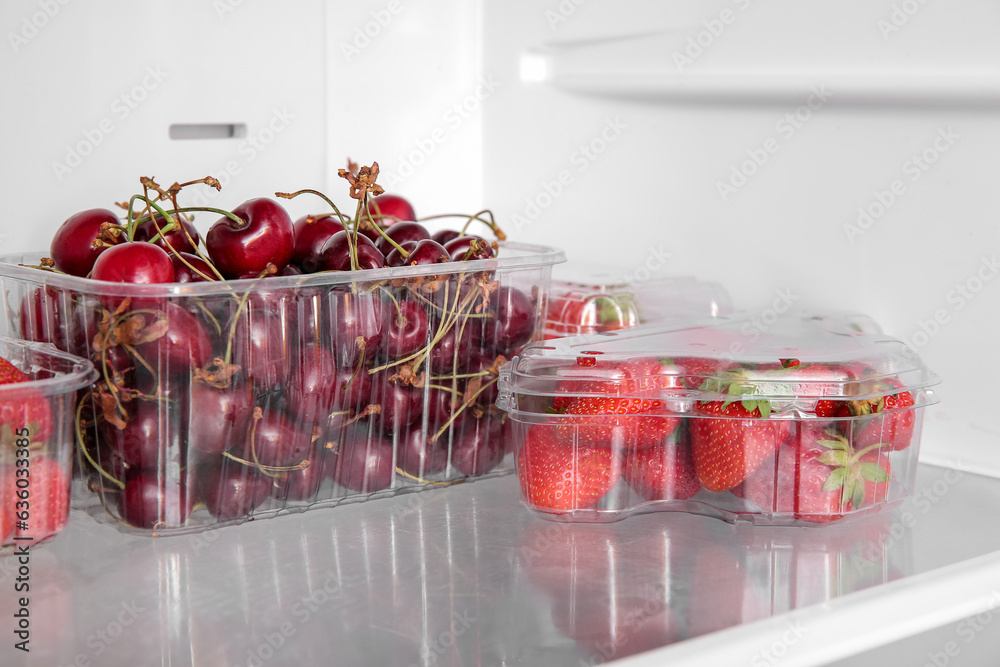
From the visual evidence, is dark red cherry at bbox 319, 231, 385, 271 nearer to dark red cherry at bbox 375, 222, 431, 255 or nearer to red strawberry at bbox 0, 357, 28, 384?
dark red cherry at bbox 375, 222, 431, 255

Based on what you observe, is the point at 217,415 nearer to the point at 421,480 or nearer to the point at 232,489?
the point at 232,489

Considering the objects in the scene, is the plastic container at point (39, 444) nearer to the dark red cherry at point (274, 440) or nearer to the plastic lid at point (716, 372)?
the dark red cherry at point (274, 440)

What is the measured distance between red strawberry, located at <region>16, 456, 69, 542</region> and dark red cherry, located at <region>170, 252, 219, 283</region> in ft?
0.55

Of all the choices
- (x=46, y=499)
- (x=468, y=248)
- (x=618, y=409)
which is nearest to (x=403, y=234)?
(x=468, y=248)

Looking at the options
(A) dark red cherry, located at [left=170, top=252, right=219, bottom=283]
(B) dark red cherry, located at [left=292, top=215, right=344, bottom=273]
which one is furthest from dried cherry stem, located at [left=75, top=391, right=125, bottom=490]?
(B) dark red cherry, located at [left=292, top=215, right=344, bottom=273]

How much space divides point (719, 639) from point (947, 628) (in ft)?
1.16

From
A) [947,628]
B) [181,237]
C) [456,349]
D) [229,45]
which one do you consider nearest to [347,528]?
[456,349]

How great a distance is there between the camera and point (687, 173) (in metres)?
1.15

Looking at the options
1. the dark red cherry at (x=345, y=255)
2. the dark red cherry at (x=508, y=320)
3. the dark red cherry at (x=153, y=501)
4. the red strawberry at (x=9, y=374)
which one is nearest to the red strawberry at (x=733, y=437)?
the dark red cherry at (x=508, y=320)

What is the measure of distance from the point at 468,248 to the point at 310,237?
142 mm

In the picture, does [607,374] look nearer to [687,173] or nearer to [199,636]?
[199,636]

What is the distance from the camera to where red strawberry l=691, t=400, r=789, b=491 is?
0.75 m

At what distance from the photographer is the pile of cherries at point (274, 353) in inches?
28.0

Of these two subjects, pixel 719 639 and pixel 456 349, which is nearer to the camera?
pixel 719 639
